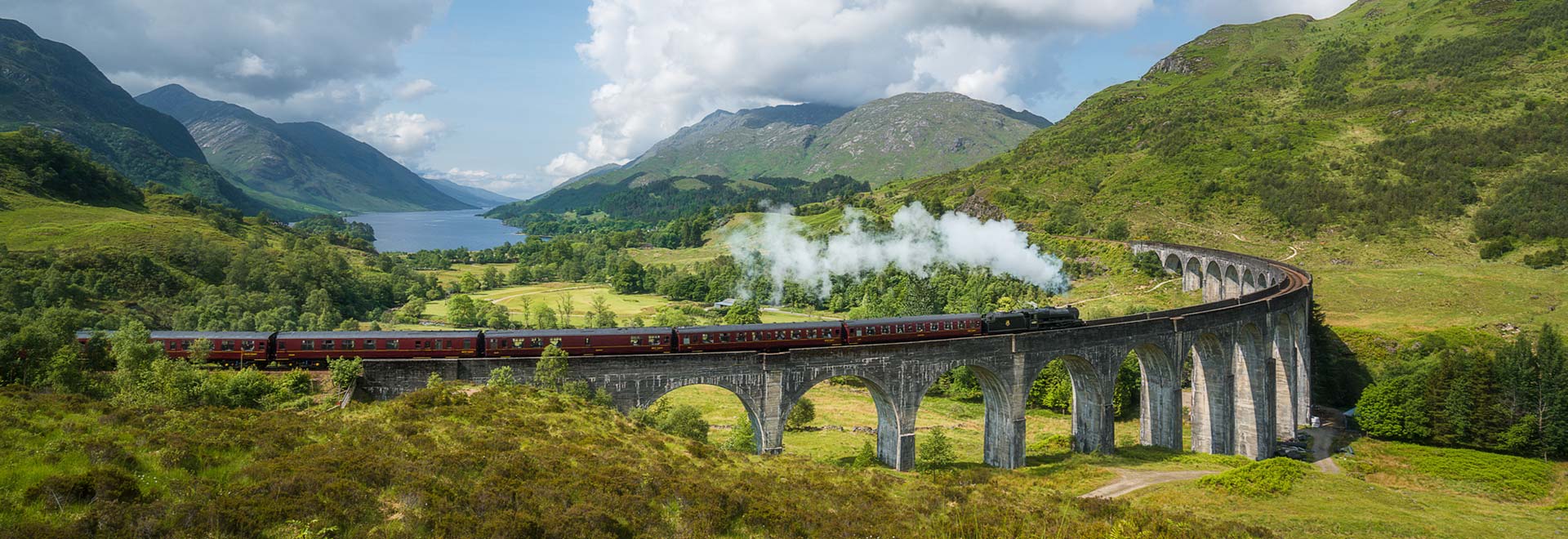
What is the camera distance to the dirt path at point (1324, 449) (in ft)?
172

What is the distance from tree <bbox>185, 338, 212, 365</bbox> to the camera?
36.3 metres

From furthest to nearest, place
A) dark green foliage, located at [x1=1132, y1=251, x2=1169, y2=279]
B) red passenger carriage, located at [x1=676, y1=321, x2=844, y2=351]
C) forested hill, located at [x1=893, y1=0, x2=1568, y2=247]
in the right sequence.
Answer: forested hill, located at [x1=893, y1=0, x2=1568, y2=247]
dark green foliage, located at [x1=1132, y1=251, x2=1169, y2=279]
red passenger carriage, located at [x1=676, y1=321, x2=844, y2=351]

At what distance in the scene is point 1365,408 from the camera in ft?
198

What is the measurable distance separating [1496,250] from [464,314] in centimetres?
14460

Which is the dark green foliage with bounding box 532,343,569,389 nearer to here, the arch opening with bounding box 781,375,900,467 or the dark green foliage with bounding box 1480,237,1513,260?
the arch opening with bounding box 781,375,900,467

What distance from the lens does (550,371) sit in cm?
3697

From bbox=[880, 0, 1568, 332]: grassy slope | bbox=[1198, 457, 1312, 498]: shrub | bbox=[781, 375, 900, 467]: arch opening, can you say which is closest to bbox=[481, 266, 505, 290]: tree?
bbox=[781, 375, 900, 467]: arch opening

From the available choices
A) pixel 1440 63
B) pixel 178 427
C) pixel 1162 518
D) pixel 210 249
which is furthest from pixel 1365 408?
pixel 1440 63

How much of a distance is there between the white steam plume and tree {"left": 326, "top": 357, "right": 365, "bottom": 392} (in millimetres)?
88204

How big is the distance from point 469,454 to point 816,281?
4320 inches

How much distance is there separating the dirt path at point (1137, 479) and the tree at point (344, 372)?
125 ft

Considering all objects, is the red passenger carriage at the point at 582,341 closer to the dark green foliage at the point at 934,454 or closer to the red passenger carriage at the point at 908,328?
the red passenger carriage at the point at 908,328

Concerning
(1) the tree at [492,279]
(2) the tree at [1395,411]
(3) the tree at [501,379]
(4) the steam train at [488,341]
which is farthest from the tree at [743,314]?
(1) the tree at [492,279]

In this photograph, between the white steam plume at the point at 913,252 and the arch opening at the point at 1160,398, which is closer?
the arch opening at the point at 1160,398
